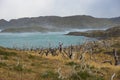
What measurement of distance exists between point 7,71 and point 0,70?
0.44 m

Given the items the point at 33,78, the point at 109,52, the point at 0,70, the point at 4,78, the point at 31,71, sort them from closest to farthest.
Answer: the point at 4,78 < the point at 33,78 < the point at 0,70 < the point at 31,71 < the point at 109,52

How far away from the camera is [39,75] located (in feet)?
66.4

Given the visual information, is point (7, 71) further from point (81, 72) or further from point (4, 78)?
point (81, 72)

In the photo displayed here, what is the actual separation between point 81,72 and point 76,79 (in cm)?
119

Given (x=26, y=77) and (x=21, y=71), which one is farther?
(x=21, y=71)

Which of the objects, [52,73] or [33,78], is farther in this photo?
[52,73]

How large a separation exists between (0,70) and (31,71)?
2.28 metres

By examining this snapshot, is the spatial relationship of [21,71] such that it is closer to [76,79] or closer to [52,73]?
[52,73]

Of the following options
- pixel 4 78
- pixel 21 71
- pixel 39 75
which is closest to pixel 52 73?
pixel 39 75

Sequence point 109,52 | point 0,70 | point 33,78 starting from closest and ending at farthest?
1. point 33,78
2. point 0,70
3. point 109,52

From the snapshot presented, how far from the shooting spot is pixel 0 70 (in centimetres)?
2034

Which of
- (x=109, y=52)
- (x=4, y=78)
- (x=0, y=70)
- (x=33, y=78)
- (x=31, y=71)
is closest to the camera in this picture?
(x=4, y=78)

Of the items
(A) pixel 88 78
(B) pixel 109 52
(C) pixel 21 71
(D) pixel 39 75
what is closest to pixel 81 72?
(A) pixel 88 78

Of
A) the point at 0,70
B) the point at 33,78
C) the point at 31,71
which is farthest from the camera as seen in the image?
the point at 31,71
